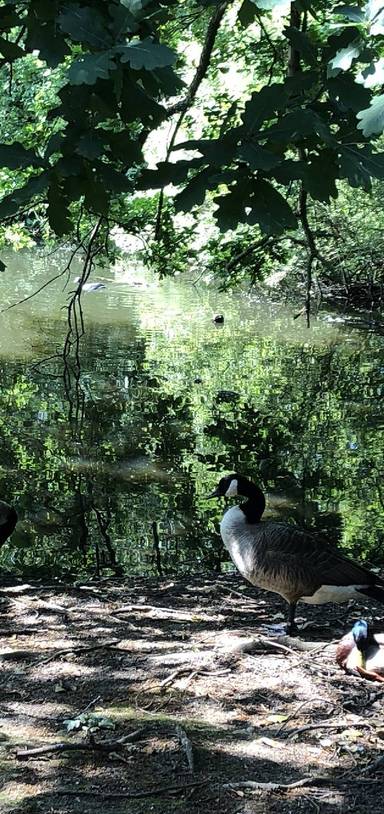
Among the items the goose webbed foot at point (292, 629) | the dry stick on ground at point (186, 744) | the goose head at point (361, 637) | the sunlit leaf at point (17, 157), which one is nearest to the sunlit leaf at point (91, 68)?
the sunlit leaf at point (17, 157)

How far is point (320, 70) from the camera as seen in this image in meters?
3.86

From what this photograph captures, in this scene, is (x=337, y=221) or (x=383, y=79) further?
(x=337, y=221)

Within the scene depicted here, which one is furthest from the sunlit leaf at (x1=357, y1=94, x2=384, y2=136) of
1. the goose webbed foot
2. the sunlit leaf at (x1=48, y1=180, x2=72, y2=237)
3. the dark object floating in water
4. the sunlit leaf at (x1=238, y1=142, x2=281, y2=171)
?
the dark object floating in water

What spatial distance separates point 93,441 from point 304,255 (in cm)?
1586

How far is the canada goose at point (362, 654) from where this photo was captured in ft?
15.8

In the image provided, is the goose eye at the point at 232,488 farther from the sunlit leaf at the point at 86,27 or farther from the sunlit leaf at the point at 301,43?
the sunlit leaf at the point at 86,27

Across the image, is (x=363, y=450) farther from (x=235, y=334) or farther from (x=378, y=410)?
(x=235, y=334)

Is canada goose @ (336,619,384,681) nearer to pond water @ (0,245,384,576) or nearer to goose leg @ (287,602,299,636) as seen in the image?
goose leg @ (287,602,299,636)

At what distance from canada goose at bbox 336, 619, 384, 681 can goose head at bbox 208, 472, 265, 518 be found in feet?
6.20

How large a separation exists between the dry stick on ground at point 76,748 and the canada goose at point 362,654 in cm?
158

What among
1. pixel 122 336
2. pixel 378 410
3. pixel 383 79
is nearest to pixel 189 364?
pixel 122 336

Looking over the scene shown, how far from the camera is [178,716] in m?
4.28

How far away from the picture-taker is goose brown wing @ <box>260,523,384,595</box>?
5.82 meters

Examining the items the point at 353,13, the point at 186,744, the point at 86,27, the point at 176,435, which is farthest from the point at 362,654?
the point at 176,435
